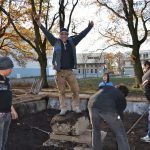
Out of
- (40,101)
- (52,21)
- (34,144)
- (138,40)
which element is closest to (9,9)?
(52,21)

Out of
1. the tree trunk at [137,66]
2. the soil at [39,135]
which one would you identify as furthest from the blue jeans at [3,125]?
the tree trunk at [137,66]

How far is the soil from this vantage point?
350 inches

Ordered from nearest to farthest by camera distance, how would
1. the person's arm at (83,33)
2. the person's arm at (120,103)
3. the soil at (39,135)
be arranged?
1. the person's arm at (120,103)
2. the person's arm at (83,33)
3. the soil at (39,135)

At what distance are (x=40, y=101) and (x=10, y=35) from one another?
14.3 meters

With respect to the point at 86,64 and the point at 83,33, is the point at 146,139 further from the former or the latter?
the point at 86,64

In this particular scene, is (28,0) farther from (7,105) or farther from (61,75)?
(7,105)

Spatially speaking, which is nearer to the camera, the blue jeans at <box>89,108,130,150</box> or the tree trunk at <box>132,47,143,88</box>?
the blue jeans at <box>89,108,130,150</box>

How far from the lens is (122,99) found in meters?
6.57

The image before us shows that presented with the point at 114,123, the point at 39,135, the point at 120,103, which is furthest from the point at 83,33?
the point at 39,135

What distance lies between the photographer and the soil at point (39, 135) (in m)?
8.88

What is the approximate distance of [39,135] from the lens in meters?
10.5

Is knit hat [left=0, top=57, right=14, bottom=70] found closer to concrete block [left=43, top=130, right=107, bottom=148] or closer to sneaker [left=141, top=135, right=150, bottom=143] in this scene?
concrete block [left=43, top=130, right=107, bottom=148]

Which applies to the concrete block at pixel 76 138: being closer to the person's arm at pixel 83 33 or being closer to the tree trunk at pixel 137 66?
the person's arm at pixel 83 33

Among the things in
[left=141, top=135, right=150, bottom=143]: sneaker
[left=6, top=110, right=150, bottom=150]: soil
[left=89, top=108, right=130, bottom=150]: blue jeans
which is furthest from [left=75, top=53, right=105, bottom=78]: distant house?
[left=89, top=108, right=130, bottom=150]: blue jeans
